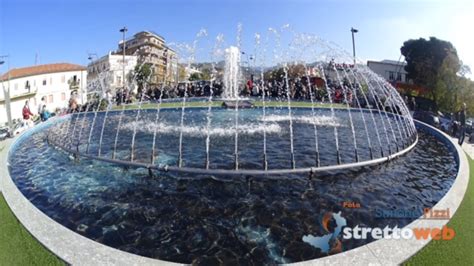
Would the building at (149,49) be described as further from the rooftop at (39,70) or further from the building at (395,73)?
the building at (395,73)

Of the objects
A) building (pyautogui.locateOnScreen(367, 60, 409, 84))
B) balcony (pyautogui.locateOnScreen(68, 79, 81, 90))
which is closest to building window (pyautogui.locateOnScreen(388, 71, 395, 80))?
building (pyautogui.locateOnScreen(367, 60, 409, 84))

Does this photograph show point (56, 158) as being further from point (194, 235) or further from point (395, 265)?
point (395, 265)

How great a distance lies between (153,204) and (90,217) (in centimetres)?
121

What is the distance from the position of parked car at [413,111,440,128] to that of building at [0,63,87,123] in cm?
2257

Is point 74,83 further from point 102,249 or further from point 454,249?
point 454,249

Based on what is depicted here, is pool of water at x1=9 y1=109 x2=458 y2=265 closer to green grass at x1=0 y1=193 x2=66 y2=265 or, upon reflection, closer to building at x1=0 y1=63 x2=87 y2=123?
green grass at x1=0 y1=193 x2=66 y2=265

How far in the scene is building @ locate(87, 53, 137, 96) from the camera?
22.7 m

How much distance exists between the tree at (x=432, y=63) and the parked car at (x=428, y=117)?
1286 millimetres

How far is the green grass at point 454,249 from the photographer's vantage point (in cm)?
403

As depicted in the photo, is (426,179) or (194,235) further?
(426,179)

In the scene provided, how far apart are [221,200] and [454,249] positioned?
4.10 m

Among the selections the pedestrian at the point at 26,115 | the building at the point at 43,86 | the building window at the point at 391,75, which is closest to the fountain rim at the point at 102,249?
the building at the point at 43,86

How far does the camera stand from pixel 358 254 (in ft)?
13.2

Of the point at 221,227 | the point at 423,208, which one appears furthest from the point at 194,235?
the point at 423,208
